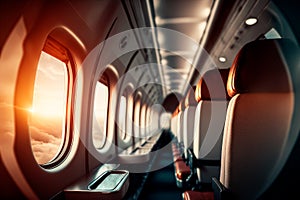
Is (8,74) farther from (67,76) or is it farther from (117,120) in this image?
(117,120)

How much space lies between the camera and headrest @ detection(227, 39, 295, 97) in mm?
1594

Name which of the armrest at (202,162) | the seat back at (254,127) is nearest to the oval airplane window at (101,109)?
the armrest at (202,162)

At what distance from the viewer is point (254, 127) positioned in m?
1.71

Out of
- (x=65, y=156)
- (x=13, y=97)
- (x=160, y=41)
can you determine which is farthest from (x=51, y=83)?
(x=160, y=41)

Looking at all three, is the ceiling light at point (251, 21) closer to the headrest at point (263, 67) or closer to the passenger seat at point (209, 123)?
the passenger seat at point (209, 123)

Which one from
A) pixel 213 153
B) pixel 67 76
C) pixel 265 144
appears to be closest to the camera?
pixel 265 144

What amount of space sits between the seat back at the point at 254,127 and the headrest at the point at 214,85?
3.19 ft

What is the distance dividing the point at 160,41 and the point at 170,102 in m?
13.8

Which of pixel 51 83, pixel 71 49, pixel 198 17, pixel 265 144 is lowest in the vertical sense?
pixel 265 144

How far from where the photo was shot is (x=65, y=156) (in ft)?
8.57

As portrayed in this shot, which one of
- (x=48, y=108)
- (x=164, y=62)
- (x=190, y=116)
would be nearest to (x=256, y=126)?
(x=48, y=108)

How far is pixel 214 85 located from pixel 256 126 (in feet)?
3.56

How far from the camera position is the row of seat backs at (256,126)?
1636 millimetres

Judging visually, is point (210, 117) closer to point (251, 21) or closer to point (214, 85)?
point (214, 85)
